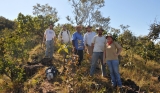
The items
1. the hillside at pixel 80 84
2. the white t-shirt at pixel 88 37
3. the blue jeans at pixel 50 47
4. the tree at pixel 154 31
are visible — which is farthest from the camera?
the tree at pixel 154 31

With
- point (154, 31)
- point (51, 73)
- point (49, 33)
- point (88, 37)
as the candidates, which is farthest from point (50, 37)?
point (154, 31)

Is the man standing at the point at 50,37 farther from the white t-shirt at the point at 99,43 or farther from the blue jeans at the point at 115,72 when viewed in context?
the blue jeans at the point at 115,72

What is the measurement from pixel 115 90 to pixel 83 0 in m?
19.4

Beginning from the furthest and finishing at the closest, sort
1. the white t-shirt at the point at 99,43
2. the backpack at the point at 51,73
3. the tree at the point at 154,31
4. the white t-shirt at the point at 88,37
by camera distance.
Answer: the tree at the point at 154,31 < the white t-shirt at the point at 88,37 < the backpack at the point at 51,73 < the white t-shirt at the point at 99,43

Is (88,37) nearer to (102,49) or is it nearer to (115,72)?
(102,49)

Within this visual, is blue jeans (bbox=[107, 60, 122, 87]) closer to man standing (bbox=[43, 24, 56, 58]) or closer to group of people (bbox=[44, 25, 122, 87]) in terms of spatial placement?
group of people (bbox=[44, 25, 122, 87])

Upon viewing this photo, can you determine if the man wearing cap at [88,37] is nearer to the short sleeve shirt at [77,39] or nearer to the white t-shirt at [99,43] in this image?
the short sleeve shirt at [77,39]

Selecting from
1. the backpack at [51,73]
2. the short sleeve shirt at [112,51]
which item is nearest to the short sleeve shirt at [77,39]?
the backpack at [51,73]

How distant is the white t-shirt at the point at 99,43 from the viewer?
618 cm

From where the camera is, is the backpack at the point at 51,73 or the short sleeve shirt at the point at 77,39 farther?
the short sleeve shirt at the point at 77,39

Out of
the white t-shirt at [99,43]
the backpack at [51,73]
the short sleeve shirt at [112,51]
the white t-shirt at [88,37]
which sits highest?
the white t-shirt at [88,37]

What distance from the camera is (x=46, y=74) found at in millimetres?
6770

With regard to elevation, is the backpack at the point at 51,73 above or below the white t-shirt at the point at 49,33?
below

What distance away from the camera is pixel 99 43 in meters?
6.21
